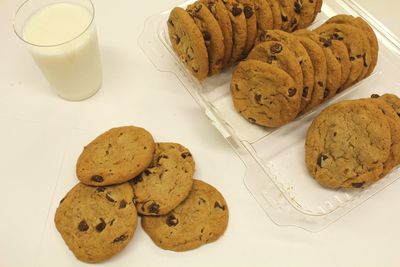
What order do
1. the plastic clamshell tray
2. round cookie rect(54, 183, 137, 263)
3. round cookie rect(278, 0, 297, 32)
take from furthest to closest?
round cookie rect(278, 0, 297, 32) → the plastic clamshell tray → round cookie rect(54, 183, 137, 263)

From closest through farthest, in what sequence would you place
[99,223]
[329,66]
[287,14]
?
[99,223], [329,66], [287,14]

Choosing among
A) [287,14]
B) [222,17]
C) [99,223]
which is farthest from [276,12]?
[99,223]

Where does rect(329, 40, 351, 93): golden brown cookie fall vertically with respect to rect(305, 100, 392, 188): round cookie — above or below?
above

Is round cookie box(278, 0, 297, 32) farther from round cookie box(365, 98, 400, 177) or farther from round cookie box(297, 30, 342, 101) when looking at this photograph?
round cookie box(365, 98, 400, 177)

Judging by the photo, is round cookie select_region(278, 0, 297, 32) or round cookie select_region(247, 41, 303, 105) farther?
round cookie select_region(278, 0, 297, 32)

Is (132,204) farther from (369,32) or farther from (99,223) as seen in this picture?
(369,32)

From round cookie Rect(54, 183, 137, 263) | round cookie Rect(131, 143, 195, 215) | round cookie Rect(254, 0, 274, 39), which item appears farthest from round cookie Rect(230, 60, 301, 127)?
round cookie Rect(54, 183, 137, 263)
